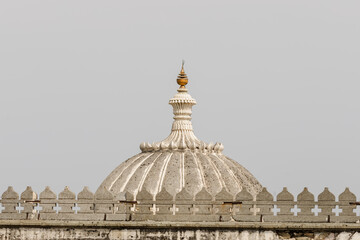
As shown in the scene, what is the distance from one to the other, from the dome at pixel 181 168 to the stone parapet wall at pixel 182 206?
20.0 feet

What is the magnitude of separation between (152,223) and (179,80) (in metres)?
13.0

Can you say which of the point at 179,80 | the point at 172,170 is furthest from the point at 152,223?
the point at 179,80

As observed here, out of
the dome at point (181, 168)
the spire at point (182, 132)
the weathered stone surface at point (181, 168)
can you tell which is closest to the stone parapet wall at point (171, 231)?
the weathered stone surface at point (181, 168)

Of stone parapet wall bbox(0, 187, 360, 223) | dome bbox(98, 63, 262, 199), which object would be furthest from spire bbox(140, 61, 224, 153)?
stone parapet wall bbox(0, 187, 360, 223)

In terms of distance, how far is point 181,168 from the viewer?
5450 centimetres

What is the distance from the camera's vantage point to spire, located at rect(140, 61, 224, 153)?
183 ft

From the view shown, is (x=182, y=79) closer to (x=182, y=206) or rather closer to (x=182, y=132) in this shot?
(x=182, y=132)

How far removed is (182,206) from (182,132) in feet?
35.3

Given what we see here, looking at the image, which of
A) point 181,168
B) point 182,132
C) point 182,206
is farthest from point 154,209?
point 182,132

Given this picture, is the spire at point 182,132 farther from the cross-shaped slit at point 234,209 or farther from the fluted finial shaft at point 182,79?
the cross-shaped slit at point 234,209

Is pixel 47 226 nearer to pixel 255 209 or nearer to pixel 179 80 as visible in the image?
pixel 255 209

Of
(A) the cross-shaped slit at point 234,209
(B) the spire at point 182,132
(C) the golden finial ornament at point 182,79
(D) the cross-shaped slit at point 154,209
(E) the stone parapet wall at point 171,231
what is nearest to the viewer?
(E) the stone parapet wall at point 171,231

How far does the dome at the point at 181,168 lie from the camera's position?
177 ft

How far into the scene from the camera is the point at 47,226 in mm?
46250
